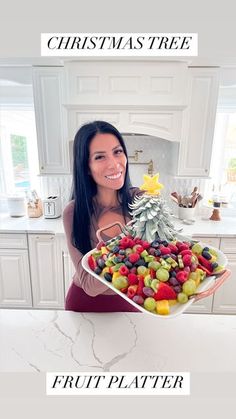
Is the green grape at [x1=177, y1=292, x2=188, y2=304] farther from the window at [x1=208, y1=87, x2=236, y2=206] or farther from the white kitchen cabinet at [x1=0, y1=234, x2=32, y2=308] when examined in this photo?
the window at [x1=208, y1=87, x2=236, y2=206]

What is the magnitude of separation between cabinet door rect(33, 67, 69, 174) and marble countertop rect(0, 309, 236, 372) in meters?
1.28

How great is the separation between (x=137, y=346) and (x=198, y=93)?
1687 millimetres

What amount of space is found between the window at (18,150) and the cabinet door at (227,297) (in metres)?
1.87

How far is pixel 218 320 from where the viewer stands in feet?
2.42

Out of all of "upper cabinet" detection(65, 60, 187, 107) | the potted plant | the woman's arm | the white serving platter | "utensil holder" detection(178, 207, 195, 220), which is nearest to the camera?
the white serving platter

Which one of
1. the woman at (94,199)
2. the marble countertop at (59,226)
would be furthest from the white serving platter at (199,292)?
the marble countertop at (59,226)

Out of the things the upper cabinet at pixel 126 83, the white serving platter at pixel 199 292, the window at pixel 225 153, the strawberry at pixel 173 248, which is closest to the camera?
the white serving platter at pixel 199 292

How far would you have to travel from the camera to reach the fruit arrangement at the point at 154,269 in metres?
0.52

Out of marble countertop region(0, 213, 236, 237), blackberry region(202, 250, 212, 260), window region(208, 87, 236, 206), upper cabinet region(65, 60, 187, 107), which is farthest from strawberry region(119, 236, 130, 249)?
window region(208, 87, 236, 206)

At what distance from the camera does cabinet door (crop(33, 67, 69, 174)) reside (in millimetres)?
1663

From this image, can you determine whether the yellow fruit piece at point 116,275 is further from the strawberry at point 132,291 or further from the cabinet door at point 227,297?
the cabinet door at point 227,297

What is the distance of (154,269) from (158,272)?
2cm

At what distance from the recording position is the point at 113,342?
655mm

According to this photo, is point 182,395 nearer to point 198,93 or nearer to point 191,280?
point 191,280
